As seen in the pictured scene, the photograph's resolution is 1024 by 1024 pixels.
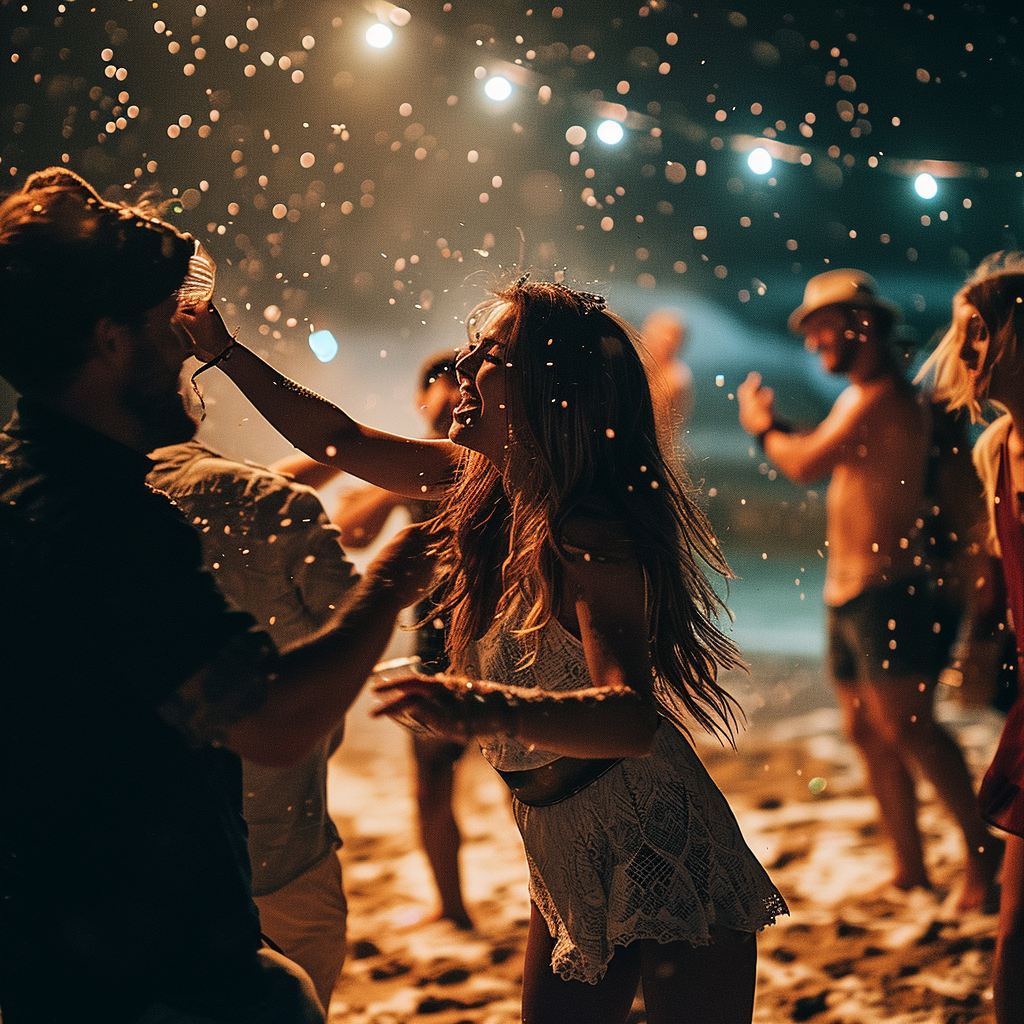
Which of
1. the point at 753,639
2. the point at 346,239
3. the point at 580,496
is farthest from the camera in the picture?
the point at 753,639

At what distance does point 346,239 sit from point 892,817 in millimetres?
2007

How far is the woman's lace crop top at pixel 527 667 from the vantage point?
3.49ft

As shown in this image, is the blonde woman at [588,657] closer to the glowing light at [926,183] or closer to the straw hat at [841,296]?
the straw hat at [841,296]

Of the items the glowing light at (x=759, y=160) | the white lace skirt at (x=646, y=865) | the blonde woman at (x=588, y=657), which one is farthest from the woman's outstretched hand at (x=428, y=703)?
the glowing light at (x=759, y=160)

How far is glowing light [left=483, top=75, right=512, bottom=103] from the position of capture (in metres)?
1.88

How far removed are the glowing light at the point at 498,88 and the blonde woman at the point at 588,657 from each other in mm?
925

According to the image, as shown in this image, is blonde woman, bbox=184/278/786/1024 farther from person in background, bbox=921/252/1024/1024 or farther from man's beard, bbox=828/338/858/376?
man's beard, bbox=828/338/858/376

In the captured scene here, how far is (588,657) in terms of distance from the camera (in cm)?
97

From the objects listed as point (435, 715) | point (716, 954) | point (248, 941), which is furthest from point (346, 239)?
point (716, 954)

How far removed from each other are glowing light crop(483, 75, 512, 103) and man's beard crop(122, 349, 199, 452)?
1206 mm

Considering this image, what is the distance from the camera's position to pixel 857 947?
2086 millimetres

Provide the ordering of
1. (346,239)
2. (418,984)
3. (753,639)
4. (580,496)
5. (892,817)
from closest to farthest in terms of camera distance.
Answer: (580,496)
(346,239)
(418,984)
(892,817)
(753,639)

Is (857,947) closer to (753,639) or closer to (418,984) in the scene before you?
(418,984)

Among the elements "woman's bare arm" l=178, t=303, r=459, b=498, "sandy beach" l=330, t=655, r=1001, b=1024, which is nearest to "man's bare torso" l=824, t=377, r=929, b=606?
"sandy beach" l=330, t=655, r=1001, b=1024
